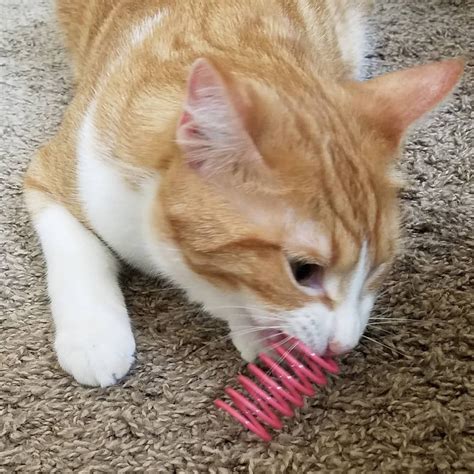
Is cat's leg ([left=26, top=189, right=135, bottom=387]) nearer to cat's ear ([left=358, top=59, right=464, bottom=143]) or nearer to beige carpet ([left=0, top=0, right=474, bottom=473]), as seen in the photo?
beige carpet ([left=0, top=0, right=474, bottom=473])

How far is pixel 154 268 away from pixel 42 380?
0.24m

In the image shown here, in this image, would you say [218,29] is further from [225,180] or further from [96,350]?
[96,350]

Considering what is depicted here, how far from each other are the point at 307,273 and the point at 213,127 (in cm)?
23

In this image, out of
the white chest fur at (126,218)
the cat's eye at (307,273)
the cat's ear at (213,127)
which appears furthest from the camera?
the white chest fur at (126,218)

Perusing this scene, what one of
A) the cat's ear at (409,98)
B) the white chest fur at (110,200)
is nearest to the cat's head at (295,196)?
the cat's ear at (409,98)

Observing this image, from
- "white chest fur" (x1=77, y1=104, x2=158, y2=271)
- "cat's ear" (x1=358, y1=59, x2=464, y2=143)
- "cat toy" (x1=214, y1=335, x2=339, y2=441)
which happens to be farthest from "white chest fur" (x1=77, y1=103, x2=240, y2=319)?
"cat's ear" (x1=358, y1=59, x2=464, y2=143)

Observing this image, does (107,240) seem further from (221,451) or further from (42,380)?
(221,451)

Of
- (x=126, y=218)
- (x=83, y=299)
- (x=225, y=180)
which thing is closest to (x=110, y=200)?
(x=126, y=218)

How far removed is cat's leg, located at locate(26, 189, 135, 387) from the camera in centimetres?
114

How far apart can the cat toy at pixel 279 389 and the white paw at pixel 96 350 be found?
6.3 inches

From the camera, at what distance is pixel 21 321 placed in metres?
1.25

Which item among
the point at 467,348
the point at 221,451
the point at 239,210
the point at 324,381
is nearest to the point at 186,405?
the point at 221,451

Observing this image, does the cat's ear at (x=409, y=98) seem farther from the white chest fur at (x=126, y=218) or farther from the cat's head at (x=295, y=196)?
the white chest fur at (x=126, y=218)

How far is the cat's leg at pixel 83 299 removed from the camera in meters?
1.14
